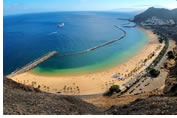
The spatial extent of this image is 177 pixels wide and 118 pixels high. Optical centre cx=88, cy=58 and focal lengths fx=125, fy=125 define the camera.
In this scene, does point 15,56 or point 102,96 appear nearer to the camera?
point 102,96

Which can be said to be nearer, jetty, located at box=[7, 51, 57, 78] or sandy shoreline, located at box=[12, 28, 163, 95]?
sandy shoreline, located at box=[12, 28, 163, 95]

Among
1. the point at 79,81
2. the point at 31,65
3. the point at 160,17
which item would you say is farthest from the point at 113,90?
the point at 160,17

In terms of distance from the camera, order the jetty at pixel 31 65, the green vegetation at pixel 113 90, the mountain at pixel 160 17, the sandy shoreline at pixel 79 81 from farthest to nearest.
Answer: the mountain at pixel 160 17 → the jetty at pixel 31 65 → the sandy shoreline at pixel 79 81 → the green vegetation at pixel 113 90

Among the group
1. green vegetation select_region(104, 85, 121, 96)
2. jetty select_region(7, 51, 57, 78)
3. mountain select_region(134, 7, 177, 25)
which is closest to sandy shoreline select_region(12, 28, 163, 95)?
green vegetation select_region(104, 85, 121, 96)

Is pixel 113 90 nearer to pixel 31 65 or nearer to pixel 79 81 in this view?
pixel 79 81

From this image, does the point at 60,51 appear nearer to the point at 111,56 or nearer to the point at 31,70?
the point at 31,70

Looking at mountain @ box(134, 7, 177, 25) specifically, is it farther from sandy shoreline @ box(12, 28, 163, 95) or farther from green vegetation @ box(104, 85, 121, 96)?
green vegetation @ box(104, 85, 121, 96)

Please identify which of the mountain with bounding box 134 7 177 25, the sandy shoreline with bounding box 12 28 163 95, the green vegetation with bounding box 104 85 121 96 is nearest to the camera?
the green vegetation with bounding box 104 85 121 96

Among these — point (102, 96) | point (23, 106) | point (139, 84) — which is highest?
point (23, 106)

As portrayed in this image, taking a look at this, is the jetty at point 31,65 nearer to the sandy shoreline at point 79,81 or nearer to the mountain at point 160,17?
the sandy shoreline at point 79,81

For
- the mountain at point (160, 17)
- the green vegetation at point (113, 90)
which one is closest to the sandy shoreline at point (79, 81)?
the green vegetation at point (113, 90)

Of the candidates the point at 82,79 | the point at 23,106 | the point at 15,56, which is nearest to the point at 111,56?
the point at 82,79
